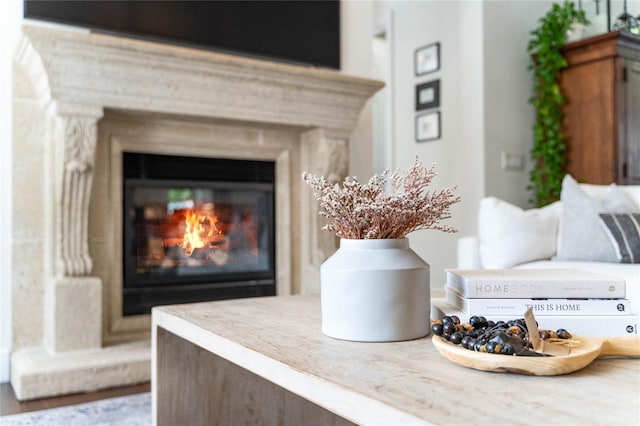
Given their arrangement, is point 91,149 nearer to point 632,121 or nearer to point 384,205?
point 384,205

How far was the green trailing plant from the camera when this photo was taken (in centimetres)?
408

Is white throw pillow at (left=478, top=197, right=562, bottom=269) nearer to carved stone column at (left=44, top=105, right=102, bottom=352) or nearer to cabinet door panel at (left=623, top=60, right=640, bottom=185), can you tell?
cabinet door panel at (left=623, top=60, right=640, bottom=185)

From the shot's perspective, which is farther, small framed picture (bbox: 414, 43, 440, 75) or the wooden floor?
small framed picture (bbox: 414, 43, 440, 75)

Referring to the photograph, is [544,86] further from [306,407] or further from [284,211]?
[306,407]

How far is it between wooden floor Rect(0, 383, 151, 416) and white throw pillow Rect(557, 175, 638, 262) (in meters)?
1.96

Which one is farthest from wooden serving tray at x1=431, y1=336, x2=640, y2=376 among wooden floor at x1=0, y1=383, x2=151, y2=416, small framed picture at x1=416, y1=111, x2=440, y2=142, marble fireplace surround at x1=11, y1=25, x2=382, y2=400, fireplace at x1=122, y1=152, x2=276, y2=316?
small framed picture at x1=416, y1=111, x2=440, y2=142

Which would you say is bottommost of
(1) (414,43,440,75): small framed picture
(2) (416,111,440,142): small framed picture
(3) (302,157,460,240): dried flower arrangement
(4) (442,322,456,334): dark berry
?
(4) (442,322,456,334): dark berry

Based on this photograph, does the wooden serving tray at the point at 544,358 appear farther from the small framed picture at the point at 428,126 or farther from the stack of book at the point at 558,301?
the small framed picture at the point at 428,126

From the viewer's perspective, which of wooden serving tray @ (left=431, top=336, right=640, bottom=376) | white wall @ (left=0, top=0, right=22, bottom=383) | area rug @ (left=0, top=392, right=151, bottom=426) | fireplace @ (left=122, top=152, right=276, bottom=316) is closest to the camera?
wooden serving tray @ (left=431, top=336, right=640, bottom=376)

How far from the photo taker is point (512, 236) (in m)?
2.73

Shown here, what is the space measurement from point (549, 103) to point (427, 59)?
93cm

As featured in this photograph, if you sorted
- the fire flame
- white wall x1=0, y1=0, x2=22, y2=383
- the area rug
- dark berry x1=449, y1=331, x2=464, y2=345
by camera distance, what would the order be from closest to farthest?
dark berry x1=449, y1=331, x2=464, y2=345 < the area rug < white wall x1=0, y1=0, x2=22, y2=383 < the fire flame

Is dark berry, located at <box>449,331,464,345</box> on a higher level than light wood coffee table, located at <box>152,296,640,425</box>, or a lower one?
higher

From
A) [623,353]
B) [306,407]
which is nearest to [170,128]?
[306,407]
